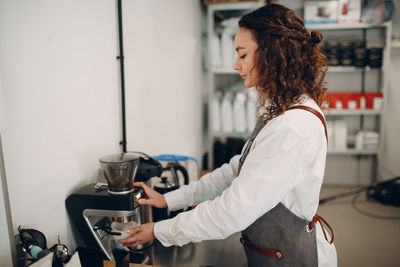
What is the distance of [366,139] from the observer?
11.6ft

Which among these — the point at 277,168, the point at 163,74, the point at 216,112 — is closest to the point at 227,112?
the point at 216,112

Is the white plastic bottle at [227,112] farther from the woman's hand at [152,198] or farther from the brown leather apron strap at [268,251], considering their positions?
the brown leather apron strap at [268,251]

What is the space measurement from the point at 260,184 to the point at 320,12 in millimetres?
3130

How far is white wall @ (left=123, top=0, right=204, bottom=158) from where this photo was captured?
189cm

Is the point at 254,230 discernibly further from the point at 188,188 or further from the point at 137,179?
A: the point at 137,179

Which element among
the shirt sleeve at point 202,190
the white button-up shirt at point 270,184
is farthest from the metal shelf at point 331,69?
the white button-up shirt at point 270,184

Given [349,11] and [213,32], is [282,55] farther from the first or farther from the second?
[349,11]

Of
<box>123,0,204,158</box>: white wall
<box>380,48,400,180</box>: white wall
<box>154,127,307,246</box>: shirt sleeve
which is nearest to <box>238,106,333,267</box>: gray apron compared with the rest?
<box>154,127,307,246</box>: shirt sleeve

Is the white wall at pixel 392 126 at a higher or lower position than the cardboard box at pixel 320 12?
lower

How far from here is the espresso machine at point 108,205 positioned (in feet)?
3.75

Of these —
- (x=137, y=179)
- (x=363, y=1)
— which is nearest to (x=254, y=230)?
(x=137, y=179)

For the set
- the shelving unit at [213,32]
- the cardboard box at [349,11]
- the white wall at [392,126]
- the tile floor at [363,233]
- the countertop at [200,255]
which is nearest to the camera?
the countertop at [200,255]

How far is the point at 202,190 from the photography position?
1.41m

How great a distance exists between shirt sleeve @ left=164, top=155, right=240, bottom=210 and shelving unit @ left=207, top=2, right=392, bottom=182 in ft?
6.29
